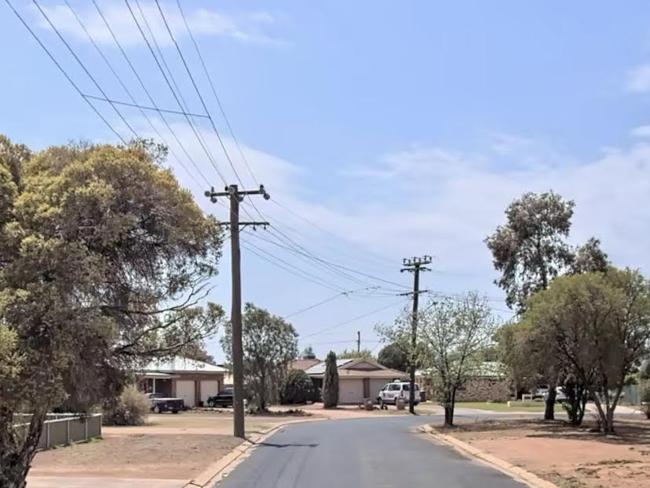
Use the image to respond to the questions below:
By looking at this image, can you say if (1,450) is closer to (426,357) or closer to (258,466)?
(258,466)

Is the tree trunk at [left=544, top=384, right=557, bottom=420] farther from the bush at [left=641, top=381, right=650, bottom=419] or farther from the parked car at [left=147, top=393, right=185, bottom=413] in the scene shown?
the parked car at [left=147, top=393, right=185, bottom=413]

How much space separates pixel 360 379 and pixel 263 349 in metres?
28.8

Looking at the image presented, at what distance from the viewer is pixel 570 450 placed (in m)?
26.1

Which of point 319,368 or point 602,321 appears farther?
point 319,368

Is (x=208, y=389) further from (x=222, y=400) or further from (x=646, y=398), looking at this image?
(x=646, y=398)

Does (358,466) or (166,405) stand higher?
(358,466)

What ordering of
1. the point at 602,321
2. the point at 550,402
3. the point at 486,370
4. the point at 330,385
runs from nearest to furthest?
1. the point at 602,321
2. the point at 486,370
3. the point at 550,402
4. the point at 330,385

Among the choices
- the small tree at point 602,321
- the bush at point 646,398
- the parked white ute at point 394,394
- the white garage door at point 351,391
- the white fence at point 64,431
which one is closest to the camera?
the white fence at point 64,431

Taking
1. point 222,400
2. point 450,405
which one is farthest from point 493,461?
point 222,400

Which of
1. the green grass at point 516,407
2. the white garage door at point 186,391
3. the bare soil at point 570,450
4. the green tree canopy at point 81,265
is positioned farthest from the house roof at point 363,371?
the green tree canopy at point 81,265

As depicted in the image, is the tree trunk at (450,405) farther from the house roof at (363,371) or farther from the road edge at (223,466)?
the house roof at (363,371)

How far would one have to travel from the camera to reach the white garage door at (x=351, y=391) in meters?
82.3

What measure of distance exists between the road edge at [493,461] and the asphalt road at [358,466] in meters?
0.34

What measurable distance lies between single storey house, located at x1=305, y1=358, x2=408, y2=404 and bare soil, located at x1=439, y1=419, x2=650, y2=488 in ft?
136
